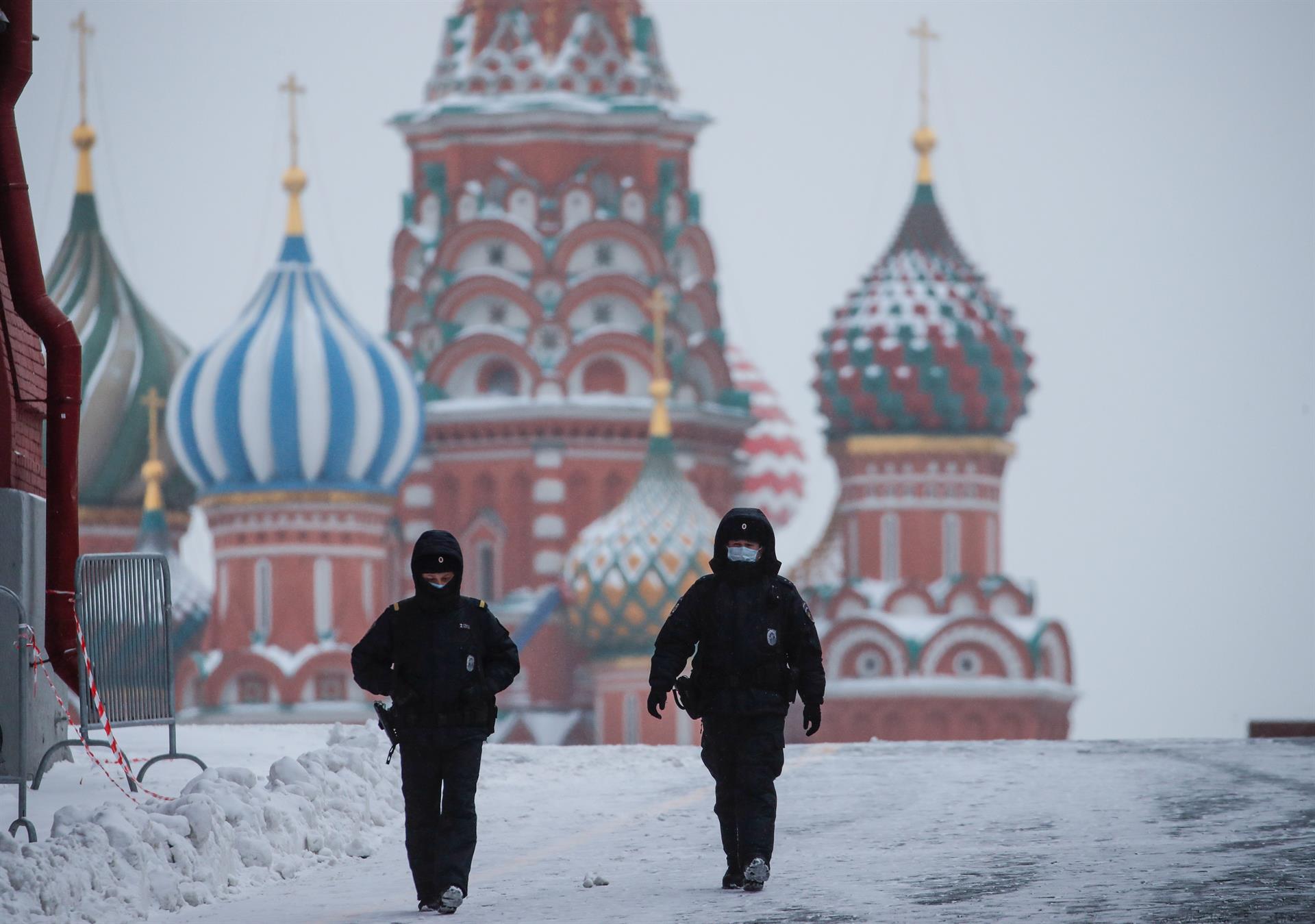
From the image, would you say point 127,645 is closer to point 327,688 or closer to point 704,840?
point 704,840

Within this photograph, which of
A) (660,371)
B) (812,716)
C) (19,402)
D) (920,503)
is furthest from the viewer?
(660,371)

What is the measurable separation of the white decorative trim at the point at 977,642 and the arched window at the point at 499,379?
950 cm

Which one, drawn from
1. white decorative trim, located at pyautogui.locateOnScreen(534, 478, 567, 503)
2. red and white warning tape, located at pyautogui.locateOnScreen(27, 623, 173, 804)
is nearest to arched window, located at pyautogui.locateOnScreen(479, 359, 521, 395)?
white decorative trim, located at pyautogui.locateOnScreen(534, 478, 567, 503)

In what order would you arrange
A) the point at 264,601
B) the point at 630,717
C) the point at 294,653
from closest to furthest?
the point at 630,717, the point at 294,653, the point at 264,601

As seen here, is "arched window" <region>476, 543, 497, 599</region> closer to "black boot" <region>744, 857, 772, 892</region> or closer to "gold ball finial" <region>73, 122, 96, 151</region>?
"gold ball finial" <region>73, 122, 96, 151</region>

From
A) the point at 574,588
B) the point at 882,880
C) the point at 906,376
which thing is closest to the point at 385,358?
the point at 574,588

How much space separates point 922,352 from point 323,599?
36.6 feet

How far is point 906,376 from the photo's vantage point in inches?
2527

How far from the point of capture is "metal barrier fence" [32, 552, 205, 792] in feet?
51.9

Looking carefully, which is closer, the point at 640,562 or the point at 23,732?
the point at 23,732

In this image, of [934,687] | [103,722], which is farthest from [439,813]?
[934,687]

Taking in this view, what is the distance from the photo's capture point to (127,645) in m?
16.1

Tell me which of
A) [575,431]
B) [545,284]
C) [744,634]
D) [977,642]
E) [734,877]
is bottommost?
[977,642]

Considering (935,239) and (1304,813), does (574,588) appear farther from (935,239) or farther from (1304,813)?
(1304,813)
